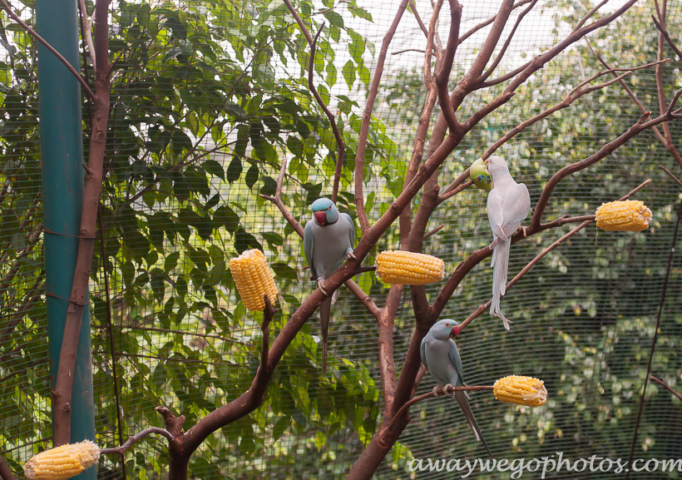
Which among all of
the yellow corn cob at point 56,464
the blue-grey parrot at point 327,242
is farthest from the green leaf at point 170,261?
the yellow corn cob at point 56,464

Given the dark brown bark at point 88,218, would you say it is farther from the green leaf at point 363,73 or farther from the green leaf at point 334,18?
the green leaf at point 363,73

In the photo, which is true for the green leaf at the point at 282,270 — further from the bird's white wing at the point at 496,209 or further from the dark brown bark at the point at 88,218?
the bird's white wing at the point at 496,209

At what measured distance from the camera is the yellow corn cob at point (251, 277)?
0.83 metres

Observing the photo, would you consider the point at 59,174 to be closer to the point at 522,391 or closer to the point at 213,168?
the point at 213,168

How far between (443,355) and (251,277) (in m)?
0.86

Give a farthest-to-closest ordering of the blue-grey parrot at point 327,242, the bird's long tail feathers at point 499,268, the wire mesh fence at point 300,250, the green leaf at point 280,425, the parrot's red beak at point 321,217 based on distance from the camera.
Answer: the green leaf at point 280,425 → the wire mesh fence at point 300,250 → the blue-grey parrot at point 327,242 → the parrot's red beak at point 321,217 → the bird's long tail feathers at point 499,268

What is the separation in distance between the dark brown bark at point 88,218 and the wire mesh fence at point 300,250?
2.6 inches

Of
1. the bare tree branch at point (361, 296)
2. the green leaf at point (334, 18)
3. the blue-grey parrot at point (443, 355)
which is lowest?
the blue-grey parrot at point (443, 355)

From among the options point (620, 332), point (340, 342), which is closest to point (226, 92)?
point (340, 342)

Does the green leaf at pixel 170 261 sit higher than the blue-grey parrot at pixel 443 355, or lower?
higher

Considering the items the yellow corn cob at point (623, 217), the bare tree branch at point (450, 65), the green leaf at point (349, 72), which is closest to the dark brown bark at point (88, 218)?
the bare tree branch at point (450, 65)

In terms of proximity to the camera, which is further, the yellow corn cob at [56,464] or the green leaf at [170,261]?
the green leaf at [170,261]

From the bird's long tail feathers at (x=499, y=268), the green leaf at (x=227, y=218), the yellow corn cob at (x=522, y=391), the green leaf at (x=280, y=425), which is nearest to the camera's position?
the yellow corn cob at (x=522, y=391)

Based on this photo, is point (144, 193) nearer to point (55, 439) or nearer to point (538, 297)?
point (55, 439)
